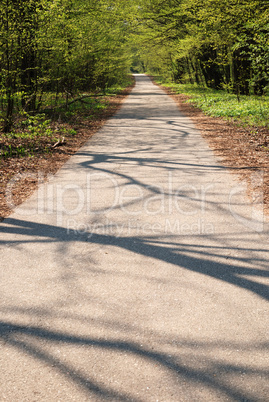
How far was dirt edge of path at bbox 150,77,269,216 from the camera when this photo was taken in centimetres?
610

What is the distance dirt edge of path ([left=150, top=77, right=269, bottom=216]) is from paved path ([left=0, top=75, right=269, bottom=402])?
1.45 ft

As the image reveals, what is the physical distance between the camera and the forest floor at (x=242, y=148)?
20.2 feet

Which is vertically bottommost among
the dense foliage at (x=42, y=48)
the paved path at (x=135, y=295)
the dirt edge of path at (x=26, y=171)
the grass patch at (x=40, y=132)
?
the paved path at (x=135, y=295)

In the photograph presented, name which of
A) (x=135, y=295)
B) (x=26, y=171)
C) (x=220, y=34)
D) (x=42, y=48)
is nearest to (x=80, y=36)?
(x=42, y=48)

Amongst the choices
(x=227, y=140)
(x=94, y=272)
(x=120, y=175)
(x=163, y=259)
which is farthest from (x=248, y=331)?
(x=227, y=140)

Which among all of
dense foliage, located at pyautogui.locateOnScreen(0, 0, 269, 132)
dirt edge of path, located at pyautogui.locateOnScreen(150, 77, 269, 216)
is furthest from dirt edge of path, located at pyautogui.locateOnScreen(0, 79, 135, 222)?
dirt edge of path, located at pyautogui.locateOnScreen(150, 77, 269, 216)

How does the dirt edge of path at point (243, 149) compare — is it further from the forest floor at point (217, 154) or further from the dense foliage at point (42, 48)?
the dense foliage at point (42, 48)

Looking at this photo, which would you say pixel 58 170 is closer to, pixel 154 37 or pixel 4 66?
pixel 4 66

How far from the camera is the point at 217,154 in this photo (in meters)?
8.38

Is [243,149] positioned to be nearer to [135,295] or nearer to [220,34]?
[135,295]

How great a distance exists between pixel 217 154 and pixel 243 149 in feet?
2.37

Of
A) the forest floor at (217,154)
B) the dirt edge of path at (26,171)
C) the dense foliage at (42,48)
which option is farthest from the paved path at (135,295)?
the dense foliage at (42,48)

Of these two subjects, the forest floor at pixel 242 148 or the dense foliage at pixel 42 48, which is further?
the dense foliage at pixel 42 48

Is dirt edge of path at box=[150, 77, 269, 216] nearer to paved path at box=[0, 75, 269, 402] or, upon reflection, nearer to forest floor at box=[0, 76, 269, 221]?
forest floor at box=[0, 76, 269, 221]
